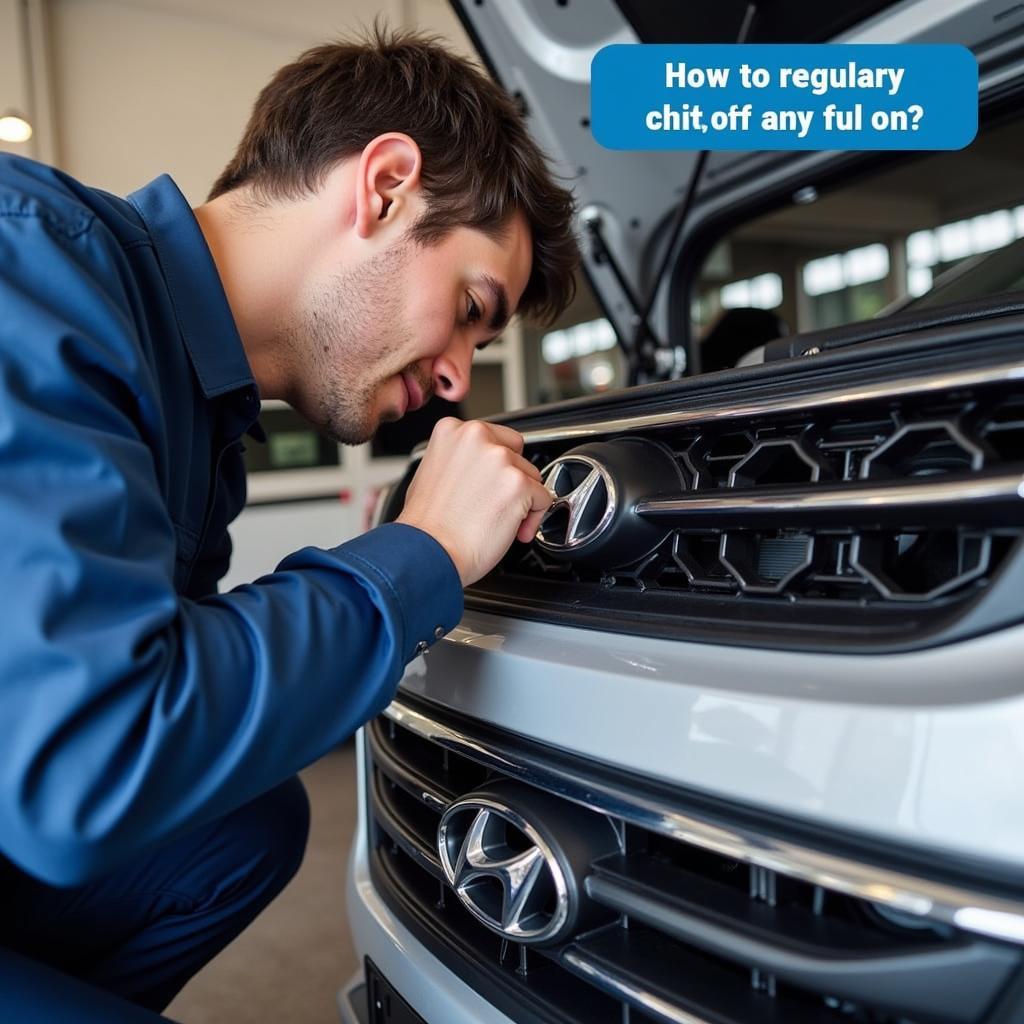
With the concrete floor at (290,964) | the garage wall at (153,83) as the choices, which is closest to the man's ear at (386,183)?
the concrete floor at (290,964)

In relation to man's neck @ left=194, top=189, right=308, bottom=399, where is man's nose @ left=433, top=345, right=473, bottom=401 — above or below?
below

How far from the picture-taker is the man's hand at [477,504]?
0.77 metres

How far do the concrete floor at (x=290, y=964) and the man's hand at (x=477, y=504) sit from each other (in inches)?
48.5

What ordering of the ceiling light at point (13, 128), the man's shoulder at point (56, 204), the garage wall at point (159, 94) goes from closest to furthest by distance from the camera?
the man's shoulder at point (56, 204) < the ceiling light at point (13, 128) < the garage wall at point (159, 94)

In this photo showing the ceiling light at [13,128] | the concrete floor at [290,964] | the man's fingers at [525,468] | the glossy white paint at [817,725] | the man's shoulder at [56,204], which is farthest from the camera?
the ceiling light at [13,128]

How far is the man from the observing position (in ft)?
1.83

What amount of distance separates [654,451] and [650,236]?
48.4 inches

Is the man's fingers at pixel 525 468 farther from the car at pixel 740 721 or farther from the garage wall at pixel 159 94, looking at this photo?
the garage wall at pixel 159 94

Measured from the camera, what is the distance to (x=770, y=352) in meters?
1.12

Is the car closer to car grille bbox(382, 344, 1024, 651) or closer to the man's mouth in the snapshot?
car grille bbox(382, 344, 1024, 651)

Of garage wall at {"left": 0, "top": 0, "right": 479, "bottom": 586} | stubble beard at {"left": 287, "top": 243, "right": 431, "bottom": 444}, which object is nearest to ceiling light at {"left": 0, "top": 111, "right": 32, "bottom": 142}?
garage wall at {"left": 0, "top": 0, "right": 479, "bottom": 586}

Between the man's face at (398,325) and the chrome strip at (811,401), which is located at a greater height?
the man's face at (398,325)

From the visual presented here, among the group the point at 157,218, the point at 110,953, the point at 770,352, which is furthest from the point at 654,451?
the point at 110,953

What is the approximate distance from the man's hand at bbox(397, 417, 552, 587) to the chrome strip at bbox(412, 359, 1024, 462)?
0.27ft
